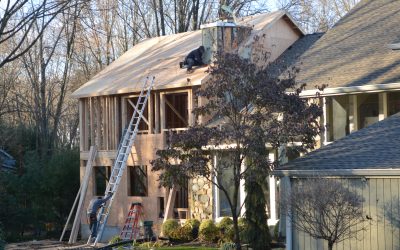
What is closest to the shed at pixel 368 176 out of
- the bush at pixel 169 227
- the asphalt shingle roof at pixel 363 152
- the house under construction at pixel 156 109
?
the asphalt shingle roof at pixel 363 152

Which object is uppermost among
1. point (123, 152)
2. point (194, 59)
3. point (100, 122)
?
point (194, 59)

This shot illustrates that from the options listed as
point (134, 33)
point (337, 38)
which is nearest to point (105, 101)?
point (337, 38)

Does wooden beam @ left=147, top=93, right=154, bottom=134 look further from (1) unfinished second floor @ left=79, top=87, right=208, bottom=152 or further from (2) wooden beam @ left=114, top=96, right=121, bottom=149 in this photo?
(2) wooden beam @ left=114, top=96, right=121, bottom=149

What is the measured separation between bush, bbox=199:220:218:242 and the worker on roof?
5.85 metres

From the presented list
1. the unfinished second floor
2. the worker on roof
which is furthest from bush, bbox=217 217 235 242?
the worker on roof

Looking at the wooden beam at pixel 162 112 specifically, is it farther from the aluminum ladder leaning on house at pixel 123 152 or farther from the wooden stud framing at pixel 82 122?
the wooden stud framing at pixel 82 122

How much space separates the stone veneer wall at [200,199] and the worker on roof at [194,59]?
4066 millimetres

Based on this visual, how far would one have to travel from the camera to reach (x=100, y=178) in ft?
104

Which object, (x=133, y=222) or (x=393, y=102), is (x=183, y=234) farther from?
(x=393, y=102)

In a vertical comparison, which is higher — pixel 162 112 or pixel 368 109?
pixel 162 112

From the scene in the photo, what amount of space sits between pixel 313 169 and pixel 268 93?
214 cm

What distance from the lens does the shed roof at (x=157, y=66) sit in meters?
26.6

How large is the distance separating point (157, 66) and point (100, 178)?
6.01 meters

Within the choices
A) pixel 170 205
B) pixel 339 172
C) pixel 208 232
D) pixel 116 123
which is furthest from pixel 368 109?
pixel 116 123
